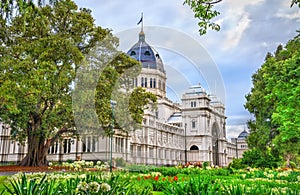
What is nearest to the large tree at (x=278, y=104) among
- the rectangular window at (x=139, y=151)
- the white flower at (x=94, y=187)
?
the white flower at (x=94, y=187)

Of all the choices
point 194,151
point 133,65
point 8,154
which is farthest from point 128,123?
point 194,151

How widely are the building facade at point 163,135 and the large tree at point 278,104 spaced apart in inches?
657

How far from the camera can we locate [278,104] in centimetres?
1944

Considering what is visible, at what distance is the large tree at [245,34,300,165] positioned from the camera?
56.4 ft

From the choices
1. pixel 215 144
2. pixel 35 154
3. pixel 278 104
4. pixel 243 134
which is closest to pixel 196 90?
pixel 215 144

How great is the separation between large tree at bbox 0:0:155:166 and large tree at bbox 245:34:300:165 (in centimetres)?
1249

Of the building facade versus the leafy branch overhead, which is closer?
the leafy branch overhead

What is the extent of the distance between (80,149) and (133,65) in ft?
48.8

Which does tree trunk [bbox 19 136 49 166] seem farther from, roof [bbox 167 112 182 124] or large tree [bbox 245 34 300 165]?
roof [bbox 167 112 182 124]

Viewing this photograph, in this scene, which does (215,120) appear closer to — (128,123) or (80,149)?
(80,149)

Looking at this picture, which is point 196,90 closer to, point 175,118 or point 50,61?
point 175,118

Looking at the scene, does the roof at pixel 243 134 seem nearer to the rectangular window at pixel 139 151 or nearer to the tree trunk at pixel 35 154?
the rectangular window at pixel 139 151

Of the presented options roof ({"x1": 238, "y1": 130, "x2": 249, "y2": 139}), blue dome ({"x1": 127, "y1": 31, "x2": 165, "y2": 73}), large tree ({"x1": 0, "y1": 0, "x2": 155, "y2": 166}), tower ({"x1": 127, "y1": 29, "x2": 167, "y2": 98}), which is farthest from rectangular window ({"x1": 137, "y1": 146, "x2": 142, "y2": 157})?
roof ({"x1": 238, "y1": 130, "x2": 249, "y2": 139})

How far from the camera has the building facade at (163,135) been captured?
126ft
